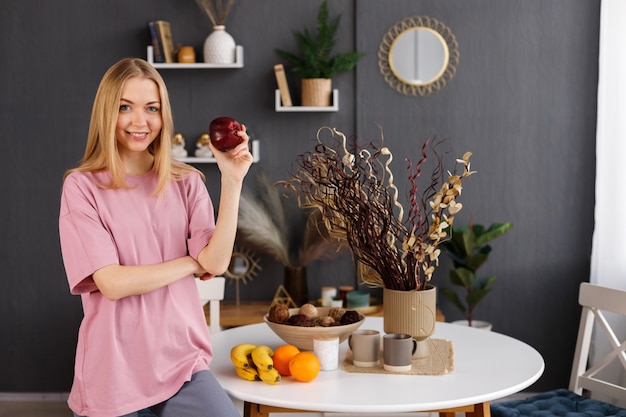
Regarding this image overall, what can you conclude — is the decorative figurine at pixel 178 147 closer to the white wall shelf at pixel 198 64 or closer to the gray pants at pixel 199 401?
the white wall shelf at pixel 198 64

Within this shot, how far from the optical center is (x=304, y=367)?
1978 millimetres

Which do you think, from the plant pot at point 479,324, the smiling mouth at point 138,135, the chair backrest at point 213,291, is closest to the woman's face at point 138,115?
the smiling mouth at point 138,135

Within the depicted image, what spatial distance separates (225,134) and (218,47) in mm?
1968

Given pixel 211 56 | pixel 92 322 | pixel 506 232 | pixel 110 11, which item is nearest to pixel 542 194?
pixel 506 232

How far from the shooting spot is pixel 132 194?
191 cm

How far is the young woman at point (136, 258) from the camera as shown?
184cm

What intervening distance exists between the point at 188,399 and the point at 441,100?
8.14 feet

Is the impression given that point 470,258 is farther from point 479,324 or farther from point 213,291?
point 213,291

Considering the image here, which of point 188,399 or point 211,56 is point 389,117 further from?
point 188,399

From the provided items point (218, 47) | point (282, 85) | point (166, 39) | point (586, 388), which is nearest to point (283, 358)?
point (586, 388)

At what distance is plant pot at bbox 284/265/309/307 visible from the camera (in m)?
3.81

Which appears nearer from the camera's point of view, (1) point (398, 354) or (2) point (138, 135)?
(2) point (138, 135)

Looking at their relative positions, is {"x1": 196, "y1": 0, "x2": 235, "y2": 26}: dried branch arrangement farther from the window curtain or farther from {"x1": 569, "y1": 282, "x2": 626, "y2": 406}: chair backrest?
{"x1": 569, "y1": 282, "x2": 626, "y2": 406}: chair backrest

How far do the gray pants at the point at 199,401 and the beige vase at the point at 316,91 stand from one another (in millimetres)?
2125
